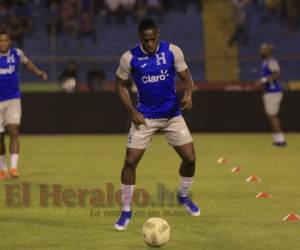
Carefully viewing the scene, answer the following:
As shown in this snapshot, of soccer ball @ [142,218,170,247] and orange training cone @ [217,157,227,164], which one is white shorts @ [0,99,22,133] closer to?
orange training cone @ [217,157,227,164]

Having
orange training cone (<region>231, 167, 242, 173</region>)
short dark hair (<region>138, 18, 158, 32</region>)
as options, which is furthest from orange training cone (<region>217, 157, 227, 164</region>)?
short dark hair (<region>138, 18, 158, 32</region>)

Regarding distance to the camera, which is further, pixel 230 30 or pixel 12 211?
pixel 230 30

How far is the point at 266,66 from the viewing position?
764 inches

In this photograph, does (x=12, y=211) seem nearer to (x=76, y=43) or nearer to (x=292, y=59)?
(x=292, y=59)

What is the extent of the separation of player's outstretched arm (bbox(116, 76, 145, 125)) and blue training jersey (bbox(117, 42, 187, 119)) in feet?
0.33

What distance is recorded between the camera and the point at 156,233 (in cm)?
815

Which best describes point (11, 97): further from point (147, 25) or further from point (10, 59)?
point (147, 25)

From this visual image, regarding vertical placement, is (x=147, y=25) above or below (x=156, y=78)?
above

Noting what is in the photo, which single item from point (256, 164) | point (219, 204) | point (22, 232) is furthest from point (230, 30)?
point (22, 232)

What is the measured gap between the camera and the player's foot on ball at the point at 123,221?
914 cm

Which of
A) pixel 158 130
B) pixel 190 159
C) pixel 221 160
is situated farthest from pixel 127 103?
pixel 221 160

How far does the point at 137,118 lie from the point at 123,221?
1127 mm

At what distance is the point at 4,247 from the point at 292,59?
1750cm

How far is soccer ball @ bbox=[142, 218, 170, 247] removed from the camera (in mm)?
8148
